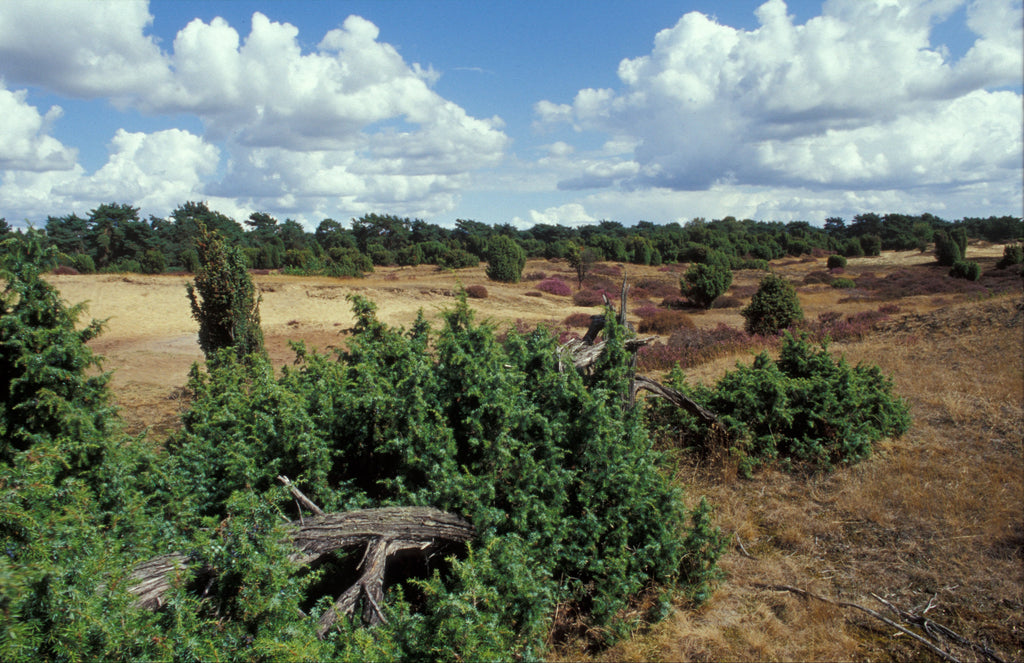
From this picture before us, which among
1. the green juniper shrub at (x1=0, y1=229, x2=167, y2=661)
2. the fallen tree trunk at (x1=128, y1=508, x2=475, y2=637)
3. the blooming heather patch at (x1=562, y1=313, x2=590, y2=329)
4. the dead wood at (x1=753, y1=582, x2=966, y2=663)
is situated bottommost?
the dead wood at (x1=753, y1=582, x2=966, y2=663)

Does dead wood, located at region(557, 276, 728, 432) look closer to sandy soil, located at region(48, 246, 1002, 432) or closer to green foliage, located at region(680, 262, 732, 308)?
sandy soil, located at region(48, 246, 1002, 432)

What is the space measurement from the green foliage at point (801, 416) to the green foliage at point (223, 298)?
7.48 m

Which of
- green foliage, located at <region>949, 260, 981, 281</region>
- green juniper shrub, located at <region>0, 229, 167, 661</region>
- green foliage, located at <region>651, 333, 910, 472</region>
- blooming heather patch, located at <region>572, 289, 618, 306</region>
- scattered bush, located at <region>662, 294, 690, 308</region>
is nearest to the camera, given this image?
green juniper shrub, located at <region>0, 229, 167, 661</region>

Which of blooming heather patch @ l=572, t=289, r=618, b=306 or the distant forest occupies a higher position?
the distant forest

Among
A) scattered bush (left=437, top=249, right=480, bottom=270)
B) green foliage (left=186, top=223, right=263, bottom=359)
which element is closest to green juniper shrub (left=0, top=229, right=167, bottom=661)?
green foliage (left=186, top=223, right=263, bottom=359)

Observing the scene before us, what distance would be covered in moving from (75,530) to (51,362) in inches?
103

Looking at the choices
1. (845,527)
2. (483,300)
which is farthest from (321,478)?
(483,300)

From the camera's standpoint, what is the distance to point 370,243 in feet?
183

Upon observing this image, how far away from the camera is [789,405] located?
7246mm

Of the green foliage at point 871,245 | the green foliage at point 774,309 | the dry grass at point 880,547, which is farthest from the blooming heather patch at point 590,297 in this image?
the green foliage at point 871,245

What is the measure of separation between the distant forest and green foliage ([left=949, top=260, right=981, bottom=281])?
12.1 m

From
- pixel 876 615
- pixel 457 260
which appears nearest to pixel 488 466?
pixel 876 615

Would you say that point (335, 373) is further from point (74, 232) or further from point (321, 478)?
point (74, 232)

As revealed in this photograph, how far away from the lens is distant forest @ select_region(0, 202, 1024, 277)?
41.6 meters
